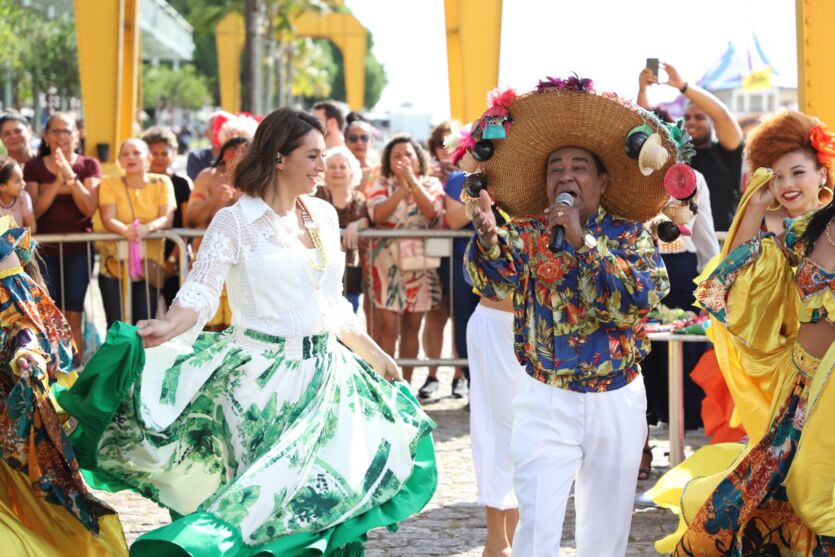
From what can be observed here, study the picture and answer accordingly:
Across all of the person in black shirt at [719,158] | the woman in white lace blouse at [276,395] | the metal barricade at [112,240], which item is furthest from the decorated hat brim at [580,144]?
the metal barricade at [112,240]

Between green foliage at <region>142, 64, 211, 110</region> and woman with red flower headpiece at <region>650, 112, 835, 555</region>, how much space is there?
6414cm

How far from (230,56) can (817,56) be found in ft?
126

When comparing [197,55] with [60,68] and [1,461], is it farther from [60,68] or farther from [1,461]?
[1,461]

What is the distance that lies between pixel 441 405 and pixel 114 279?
2603mm

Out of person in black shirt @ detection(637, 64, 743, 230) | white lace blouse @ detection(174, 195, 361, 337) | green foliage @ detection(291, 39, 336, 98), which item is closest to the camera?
white lace blouse @ detection(174, 195, 361, 337)

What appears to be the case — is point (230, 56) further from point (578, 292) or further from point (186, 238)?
point (578, 292)

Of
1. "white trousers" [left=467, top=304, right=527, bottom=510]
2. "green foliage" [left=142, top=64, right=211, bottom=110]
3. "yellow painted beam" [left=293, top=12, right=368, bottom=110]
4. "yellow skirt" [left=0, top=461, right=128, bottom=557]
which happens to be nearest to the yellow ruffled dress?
"white trousers" [left=467, top=304, right=527, bottom=510]

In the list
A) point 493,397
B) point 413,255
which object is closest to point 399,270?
point 413,255

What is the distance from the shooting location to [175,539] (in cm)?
441

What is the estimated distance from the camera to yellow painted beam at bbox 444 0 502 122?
1201 cm

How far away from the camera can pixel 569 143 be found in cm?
486

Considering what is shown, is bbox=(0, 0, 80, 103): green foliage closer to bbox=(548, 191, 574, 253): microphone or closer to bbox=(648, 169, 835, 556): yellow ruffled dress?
bbox=(648, 169, 835, 556): yellow ruffled dress

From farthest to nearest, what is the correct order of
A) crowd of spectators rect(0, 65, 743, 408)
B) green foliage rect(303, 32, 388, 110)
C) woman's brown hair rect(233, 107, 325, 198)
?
green foliage rect(303, 32, 388, 110) → crowd of spectators rect(0, 65, 743, 408) → woman's brown hair rect(233, 107, 325, 198)

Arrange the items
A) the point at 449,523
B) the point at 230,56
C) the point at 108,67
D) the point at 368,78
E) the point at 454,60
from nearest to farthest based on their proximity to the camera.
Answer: the point at 449,523, the point at 108,67, the point at 454,60, the point at 230,56, the point at 368,78
